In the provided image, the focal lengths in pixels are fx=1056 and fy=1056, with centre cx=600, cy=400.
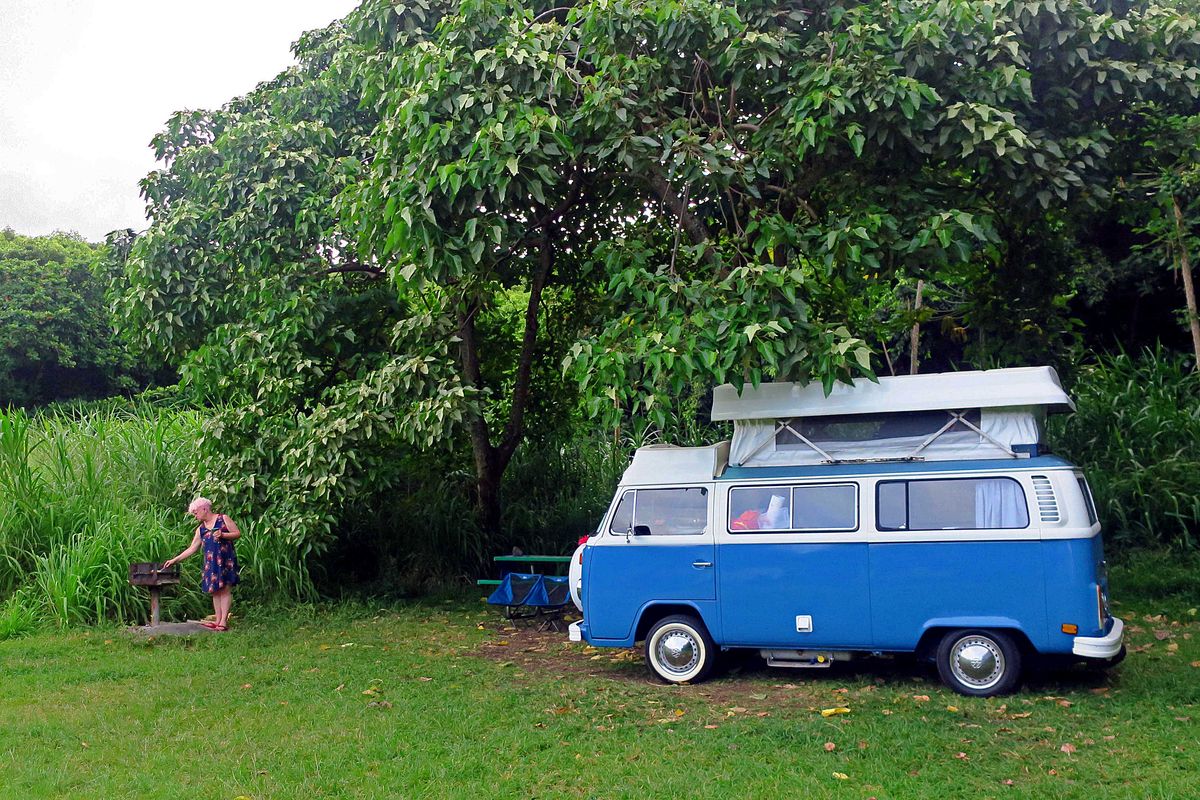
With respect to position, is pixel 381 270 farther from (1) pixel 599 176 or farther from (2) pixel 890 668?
(2) pixel 890 668

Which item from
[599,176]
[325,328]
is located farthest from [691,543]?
[325,328]

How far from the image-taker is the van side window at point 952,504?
784 cm

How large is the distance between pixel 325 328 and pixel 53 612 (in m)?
4.31

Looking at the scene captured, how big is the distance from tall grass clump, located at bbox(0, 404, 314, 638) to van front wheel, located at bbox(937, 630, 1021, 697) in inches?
303

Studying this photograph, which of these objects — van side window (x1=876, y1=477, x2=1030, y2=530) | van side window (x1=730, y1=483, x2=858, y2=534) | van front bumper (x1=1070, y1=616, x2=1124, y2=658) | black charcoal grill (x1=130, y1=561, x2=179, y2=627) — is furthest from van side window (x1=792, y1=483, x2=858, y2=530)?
black charcoal grill (x1=130, y1=561, x2=179, y2=627)

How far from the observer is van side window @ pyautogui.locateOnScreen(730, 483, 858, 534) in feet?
27.3

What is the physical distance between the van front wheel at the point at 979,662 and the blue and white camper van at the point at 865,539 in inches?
0.4

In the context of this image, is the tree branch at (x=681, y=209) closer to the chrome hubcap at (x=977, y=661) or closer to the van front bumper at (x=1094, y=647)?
the chrome hubcap at (x=977, y=661)

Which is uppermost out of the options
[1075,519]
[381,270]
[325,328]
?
[381,270]

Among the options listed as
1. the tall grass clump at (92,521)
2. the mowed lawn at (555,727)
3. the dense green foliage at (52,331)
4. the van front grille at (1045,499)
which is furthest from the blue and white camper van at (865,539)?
the dense green foliage at (52,331)

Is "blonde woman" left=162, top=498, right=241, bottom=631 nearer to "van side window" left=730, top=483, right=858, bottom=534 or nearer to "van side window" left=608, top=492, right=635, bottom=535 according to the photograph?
"van side window" left=608, top=492, right=635, bottom=535

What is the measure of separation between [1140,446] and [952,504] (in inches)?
279

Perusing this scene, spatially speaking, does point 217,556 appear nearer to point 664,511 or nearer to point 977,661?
point 664,511

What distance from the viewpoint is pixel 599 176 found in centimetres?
1138
